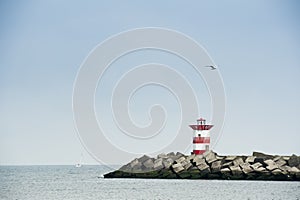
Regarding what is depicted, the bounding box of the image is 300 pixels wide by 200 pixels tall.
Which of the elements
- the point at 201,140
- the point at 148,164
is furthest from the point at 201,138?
the point at 148,164

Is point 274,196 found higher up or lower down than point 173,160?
lower down

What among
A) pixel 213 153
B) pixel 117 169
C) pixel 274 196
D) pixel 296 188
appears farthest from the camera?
pixel 117 169

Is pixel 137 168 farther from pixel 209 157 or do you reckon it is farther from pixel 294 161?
pixel 294 161

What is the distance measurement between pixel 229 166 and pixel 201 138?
1.07 metres

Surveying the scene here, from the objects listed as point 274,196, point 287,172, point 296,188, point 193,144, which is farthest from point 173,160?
point 274,196

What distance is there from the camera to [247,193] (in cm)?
1522

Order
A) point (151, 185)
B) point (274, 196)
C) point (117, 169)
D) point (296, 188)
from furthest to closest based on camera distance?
point (117, 169)
point (151, 185)
point (296, 188)
point (274, 196)

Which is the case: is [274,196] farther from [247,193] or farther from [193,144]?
[193,144]

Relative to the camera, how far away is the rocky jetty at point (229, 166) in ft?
61.2

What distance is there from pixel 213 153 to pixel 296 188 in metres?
3.30

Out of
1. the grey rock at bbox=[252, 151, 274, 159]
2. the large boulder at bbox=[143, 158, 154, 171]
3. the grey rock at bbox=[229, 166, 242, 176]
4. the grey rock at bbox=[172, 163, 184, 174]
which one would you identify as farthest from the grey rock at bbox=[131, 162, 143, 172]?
the grey rock at bbox=[252, 151, 274, 159]

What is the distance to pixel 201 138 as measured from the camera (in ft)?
63.3

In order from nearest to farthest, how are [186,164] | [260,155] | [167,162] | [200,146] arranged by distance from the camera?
[200,146]
[186,164]
[260,155]
[167,162]

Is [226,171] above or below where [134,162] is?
below
